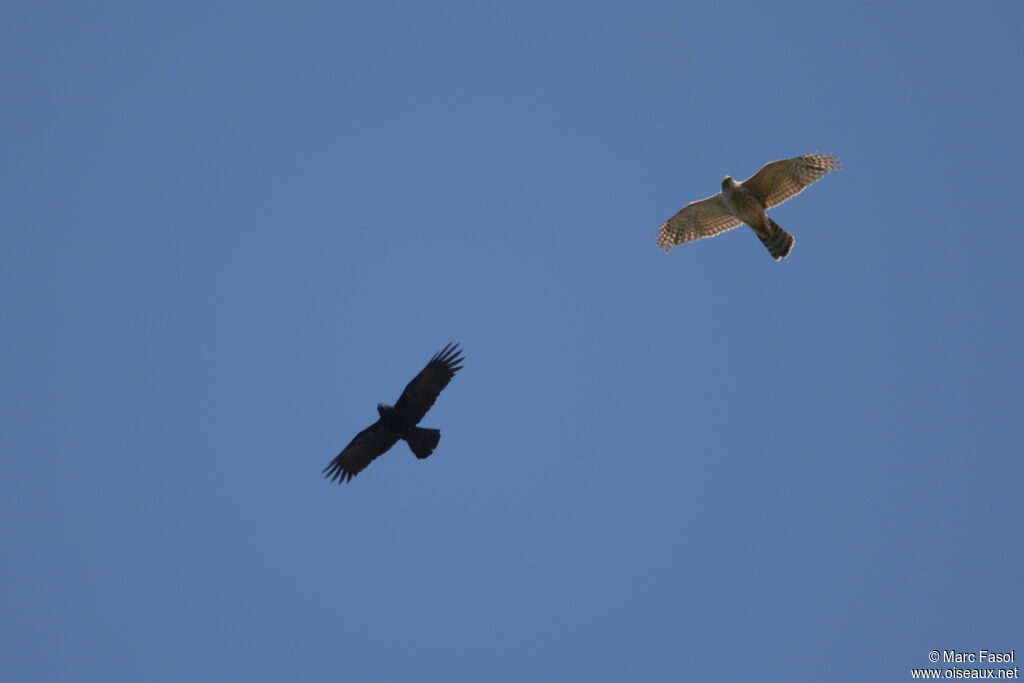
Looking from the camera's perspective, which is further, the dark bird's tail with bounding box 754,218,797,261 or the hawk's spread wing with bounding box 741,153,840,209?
the dark bird's tail with bounding box 754,218,797,261

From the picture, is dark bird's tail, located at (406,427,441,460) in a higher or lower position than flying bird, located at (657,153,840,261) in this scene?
lower

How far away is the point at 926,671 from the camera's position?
13148mm

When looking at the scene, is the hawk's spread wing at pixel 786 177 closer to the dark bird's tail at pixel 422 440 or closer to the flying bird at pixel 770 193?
the flying bird at pixel 770 193

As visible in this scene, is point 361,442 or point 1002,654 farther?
point 1002,654

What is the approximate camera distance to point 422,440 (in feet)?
42.3

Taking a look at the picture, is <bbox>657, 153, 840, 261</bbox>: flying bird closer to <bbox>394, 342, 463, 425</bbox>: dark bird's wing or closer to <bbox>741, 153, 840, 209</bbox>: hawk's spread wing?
<bbox>741, 153, 840, 209</bbox>: hawk's spread wing

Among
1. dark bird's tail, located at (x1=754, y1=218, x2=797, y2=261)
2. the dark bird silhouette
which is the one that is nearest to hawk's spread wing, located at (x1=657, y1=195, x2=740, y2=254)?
dark bird's tail, located at (x1=754, y1=218, x2=797, y2=261)

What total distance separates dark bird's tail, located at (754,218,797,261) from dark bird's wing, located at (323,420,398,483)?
679 centimetres

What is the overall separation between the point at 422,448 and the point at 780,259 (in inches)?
260

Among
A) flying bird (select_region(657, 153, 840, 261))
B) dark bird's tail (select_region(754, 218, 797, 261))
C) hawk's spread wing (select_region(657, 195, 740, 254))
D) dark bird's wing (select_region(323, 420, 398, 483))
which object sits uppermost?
hawk's spread wing (select_region(657, 195, 740, 254))

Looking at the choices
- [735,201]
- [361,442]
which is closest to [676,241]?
[735,201]

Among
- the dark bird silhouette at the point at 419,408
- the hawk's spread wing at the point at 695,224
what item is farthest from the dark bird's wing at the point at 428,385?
the hawk's spread wing at the point at 695,224

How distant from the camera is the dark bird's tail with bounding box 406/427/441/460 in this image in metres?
12.9

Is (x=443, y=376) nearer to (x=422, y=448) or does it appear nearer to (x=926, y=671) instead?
(x=422, y=448)
